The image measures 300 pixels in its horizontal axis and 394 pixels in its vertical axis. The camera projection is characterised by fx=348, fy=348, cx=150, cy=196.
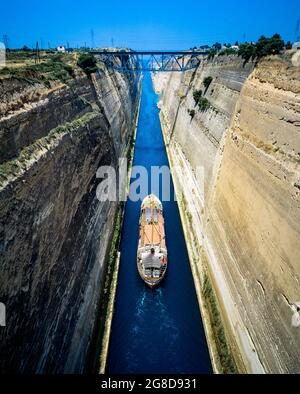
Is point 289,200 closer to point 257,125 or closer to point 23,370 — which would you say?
point 257,125

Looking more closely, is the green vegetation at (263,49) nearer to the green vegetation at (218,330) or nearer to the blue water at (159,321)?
the green vegetation at (218,330)

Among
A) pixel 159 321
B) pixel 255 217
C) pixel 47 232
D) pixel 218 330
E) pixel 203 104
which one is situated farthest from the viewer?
pixel 203 104

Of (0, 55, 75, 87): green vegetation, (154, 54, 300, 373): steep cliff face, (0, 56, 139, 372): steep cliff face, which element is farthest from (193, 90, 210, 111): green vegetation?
(0, 56, 139, 372): steep cliff face

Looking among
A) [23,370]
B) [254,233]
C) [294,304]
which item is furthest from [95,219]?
[294,304]

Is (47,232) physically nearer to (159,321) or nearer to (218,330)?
(218,330)

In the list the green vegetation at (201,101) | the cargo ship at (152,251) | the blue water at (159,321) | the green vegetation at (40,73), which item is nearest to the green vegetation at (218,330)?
the blue water at (159,321)

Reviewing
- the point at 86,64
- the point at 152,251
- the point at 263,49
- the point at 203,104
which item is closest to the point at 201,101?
the point at 203,104
